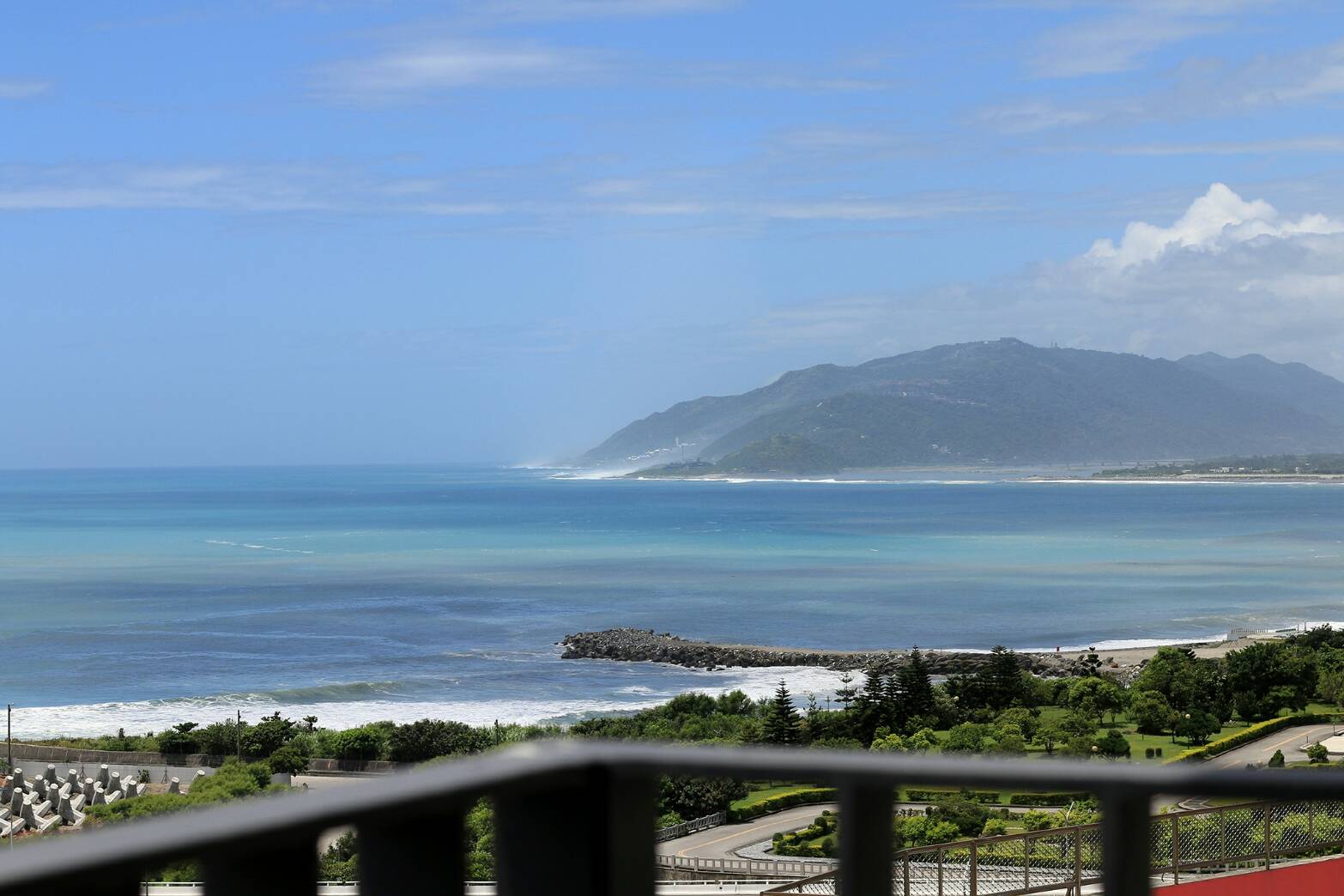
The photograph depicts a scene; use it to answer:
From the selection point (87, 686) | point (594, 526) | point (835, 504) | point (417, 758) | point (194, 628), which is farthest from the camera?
point (835, 504)

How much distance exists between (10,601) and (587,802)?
73.6 m

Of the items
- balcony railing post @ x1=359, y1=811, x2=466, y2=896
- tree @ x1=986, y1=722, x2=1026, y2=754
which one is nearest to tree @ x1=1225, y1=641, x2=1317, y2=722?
tree @ x1=986, y1=722, x2=1026, y2=754

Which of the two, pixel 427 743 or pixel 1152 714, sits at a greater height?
pixel 1152 714

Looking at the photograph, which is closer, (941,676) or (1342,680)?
(1342,680)

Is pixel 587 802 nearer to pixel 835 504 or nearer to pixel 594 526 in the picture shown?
pixel 594 526

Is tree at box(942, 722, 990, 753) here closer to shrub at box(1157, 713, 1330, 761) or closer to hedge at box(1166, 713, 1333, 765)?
shrub at box(1157, 713, 1330, 761)

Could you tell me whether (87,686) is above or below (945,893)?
below

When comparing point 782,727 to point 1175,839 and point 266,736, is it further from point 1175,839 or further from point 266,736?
point 1175,839

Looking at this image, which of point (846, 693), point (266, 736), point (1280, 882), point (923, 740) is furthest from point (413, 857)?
point (846, 693)

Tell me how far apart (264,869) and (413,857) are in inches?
5.2

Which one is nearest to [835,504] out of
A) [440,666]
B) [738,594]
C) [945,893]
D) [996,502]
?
[996,502]

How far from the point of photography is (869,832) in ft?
3.86

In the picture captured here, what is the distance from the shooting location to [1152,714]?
32094 millimetres

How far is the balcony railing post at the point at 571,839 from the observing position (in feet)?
3.67
